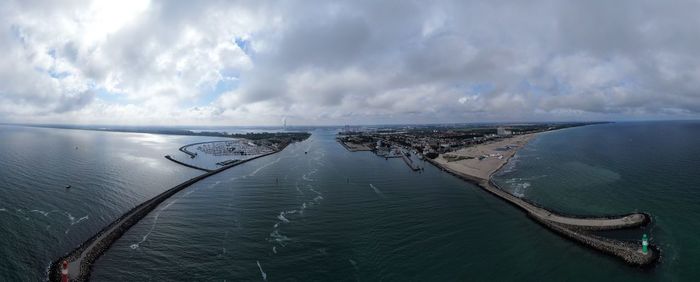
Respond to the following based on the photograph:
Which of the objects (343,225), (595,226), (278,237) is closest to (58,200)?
(278,237)

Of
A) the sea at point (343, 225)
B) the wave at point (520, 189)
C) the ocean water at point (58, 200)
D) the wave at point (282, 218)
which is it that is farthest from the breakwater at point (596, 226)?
the ocean water at point (58, 200)

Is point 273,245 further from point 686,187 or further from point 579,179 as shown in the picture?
point 686,187

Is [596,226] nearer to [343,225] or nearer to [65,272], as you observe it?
[343,225]

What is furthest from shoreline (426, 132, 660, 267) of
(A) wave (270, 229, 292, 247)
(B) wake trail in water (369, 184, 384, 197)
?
(A) wave (270, 229, 292, 247)

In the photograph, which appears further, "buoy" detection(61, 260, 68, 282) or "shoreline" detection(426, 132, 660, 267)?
"shoreline" detection(426, 132, 660, 267)

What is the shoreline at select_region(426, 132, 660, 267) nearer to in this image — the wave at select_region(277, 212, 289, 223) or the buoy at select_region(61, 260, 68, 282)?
the wave at select_region(277, 212, 289, 223)

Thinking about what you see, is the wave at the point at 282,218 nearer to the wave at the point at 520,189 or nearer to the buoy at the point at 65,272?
the buoy at the point at 65,272
